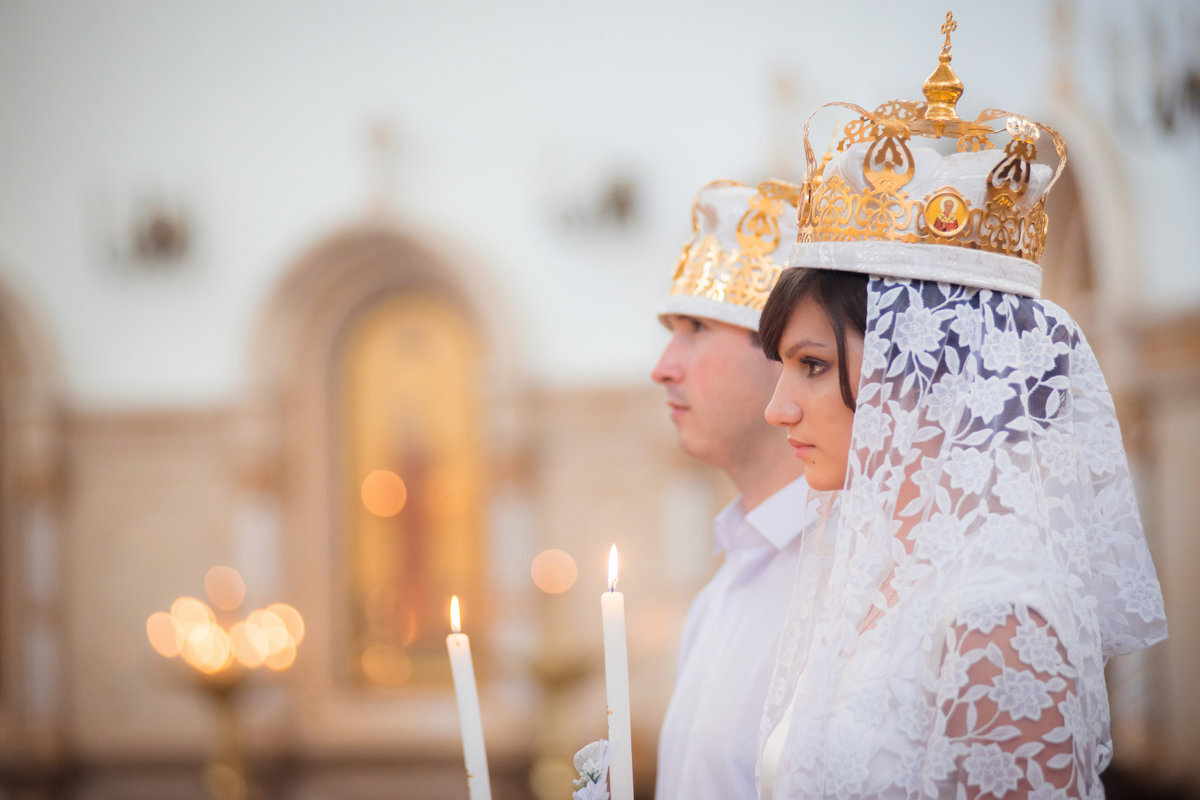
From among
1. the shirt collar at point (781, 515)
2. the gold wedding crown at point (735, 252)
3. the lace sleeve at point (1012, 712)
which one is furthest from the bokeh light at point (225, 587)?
the lace sleeve at point (1012, 712)

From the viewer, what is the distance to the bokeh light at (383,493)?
691 cm

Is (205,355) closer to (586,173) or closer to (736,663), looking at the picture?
(586,173)

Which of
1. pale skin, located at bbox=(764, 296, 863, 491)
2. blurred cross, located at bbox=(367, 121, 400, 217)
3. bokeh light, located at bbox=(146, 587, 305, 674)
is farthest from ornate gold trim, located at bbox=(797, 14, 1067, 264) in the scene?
blurred cross, located at bbox=(367, 121, 400, 217)

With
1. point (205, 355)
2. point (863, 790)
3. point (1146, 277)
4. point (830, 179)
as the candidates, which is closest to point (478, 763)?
point (863, 790)

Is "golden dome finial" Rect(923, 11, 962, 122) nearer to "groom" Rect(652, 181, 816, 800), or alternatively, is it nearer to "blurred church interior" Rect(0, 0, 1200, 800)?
"groom" Rect(652, 181, 816, 800)

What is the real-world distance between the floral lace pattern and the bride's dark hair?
30 millimetres

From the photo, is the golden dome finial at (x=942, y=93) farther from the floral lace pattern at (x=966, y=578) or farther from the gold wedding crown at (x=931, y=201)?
the floral lace pattern at (x=966, y=578)

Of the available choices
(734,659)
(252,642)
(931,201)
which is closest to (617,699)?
(931,201)

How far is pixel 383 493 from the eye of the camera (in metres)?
6.95

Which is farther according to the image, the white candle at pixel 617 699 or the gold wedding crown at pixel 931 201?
the gold wedding crown at pixel 931 201

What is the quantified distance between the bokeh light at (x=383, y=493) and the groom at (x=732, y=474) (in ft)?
16.7

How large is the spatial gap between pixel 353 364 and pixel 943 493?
20.5 feet

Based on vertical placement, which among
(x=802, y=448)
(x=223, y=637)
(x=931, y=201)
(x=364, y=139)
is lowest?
(x=223, y=637)

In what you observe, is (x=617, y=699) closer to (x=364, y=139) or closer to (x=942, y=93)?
(x=942, y=93)
